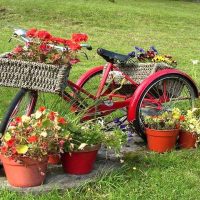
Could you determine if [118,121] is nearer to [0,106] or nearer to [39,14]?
[0,106]

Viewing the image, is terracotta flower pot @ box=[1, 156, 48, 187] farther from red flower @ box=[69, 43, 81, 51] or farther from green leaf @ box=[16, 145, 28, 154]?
red flower @ box=[69, 43, 81, 51]

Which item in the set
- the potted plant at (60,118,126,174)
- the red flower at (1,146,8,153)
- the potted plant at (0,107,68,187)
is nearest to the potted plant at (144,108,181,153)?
the potted plant at (60,118,126,174)

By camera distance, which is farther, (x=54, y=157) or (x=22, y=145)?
(x=54, y=157)

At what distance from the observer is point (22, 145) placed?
409cm

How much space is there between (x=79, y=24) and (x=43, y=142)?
1667 cm

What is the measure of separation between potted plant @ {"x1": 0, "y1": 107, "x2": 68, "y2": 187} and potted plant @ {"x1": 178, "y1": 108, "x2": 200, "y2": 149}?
1525 mm

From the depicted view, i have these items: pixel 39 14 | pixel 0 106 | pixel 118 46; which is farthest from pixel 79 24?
pixel 0 106

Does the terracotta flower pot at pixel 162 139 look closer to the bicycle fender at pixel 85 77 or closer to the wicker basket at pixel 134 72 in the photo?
the wicker basket at pixel 134 72

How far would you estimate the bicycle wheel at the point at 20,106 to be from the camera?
467cm

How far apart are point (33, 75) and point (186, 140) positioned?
5.74 feet

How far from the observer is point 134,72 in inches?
237

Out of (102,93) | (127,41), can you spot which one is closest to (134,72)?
(102,93)

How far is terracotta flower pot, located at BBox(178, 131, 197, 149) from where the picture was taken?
17.7 ft

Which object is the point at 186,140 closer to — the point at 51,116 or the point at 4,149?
the point at 51,116
